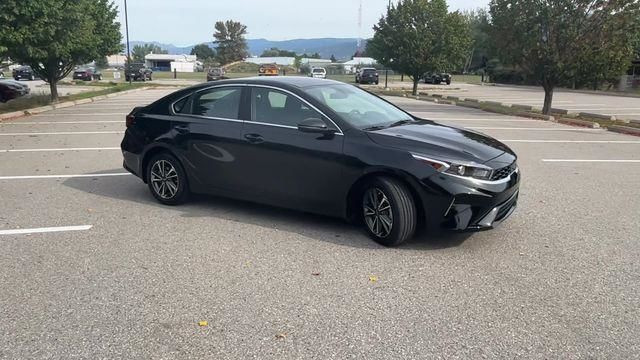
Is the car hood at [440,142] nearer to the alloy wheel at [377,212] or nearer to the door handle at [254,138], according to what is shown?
the alloy wheel at [377,212]

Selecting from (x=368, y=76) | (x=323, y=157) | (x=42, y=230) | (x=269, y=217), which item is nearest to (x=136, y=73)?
(x=368, y=76)

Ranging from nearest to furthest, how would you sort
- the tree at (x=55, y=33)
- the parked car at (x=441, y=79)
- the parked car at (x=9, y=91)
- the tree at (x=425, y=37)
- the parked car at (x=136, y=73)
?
the tree at (x=55, y=33) → the parked car at (x=9, y=91) → the tree at (x=425, y=37) → the parked car at (x=136, y=73) → the parked car at (x=441, y=79)

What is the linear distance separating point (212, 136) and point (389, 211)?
88.3 inches

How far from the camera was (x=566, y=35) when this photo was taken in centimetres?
1880

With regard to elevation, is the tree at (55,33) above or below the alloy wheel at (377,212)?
above

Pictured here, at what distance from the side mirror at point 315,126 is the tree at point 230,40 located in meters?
137

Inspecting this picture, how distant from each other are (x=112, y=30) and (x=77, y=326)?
25.8m

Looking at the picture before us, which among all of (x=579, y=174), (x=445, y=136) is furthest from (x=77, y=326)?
(x=579, y=174)

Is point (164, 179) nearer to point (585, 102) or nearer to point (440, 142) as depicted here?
point (440, 142)

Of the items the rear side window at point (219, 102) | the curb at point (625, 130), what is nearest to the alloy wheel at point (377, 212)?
the rear side window at point (219, 102)

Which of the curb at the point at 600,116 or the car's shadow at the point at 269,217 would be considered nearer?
the car's shadow at the point at 269,217

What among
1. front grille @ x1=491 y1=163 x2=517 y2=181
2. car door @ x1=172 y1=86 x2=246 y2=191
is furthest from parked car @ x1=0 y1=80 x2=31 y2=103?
front grille @ x1=491 y1=163 x2=517 y2=181

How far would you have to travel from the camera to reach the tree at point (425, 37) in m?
33.3

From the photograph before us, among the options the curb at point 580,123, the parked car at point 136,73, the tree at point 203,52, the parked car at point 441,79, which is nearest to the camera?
the curb at point 580,123
